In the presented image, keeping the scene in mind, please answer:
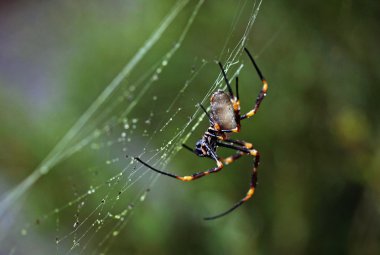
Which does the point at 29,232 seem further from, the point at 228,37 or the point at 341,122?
the point at 341,122

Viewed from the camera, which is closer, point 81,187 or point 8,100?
point 81,187

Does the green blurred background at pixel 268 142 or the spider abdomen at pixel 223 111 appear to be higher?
the spider abdomen at pixel 223 111

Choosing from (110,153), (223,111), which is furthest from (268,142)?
(223,111)

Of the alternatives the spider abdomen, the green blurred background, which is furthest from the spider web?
the spider abdomen

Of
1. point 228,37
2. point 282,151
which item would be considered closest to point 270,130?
point 282,151

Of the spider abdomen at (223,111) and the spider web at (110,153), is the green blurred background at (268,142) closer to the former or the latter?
the spider web at (110,153)

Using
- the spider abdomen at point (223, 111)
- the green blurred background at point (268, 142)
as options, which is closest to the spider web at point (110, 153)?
the green blurred background at point (268, 142)

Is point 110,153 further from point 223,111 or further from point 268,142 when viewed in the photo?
point 223,111
